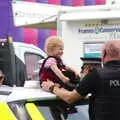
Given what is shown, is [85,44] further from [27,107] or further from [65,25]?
[27,107]

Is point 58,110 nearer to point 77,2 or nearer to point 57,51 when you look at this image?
point 57,51

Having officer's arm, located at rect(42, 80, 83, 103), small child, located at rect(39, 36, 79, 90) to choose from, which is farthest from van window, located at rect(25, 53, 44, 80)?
officer's arm, located at rect(42, 80, 83, 103)

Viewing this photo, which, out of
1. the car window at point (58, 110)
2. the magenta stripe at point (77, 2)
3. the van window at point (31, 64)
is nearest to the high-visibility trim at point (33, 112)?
the car window at point (58, 110)

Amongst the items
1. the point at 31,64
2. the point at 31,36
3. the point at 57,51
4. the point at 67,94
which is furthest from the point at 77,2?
the point at 67,94

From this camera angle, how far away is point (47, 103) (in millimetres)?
4887

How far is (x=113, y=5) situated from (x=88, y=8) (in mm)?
407

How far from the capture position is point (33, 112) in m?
4.68

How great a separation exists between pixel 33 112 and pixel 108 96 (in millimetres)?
641

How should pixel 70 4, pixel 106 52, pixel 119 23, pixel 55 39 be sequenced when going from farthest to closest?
pixel 70 4 → pixel 119 23 → pixel 55 39 → pixel 106 52

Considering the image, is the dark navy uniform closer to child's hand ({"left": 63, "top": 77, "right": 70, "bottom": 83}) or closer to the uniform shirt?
the uniform shirt

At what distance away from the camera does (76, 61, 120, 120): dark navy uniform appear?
4.90 meters

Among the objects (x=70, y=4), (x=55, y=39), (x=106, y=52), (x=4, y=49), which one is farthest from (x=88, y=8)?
(x=70, y=4)

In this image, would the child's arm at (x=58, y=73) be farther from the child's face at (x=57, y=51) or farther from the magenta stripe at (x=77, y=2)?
the magenta stripe at (x=77, y=2)

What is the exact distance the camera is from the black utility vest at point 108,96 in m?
4.89
